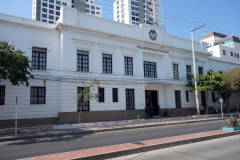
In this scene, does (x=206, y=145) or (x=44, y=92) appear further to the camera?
(x=44, y=92)

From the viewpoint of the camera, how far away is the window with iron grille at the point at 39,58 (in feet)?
59.2

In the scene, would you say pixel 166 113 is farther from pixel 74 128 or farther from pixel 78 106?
pixel 74 128

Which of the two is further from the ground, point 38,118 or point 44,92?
point 44,92

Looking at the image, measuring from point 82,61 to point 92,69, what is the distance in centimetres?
131

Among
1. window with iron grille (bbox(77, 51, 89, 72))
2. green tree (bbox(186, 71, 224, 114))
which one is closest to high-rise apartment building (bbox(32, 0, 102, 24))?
window with iron grille (bbox(77, 51, 89, 72))

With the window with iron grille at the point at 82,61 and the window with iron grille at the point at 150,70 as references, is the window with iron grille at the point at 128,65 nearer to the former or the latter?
the window with iron grille at the point at 150,70

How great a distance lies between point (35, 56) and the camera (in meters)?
18.2

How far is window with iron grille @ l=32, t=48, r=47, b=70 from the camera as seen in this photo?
59.2 ft

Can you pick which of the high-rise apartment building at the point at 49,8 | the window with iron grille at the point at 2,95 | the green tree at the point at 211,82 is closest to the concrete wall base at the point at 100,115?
the window with iron grille at the point at 2,95

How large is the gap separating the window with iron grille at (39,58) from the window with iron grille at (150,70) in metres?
12.1

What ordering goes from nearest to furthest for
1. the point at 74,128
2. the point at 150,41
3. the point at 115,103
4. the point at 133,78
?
the point at 74,128 < the point at 115,103 < the point at 133,78 < the point at 150,41

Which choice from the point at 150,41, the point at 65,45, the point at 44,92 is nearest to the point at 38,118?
the point at 44,92

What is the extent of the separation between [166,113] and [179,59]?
26.5 feet

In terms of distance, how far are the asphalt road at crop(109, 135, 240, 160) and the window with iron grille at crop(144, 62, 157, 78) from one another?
53.5 feet
